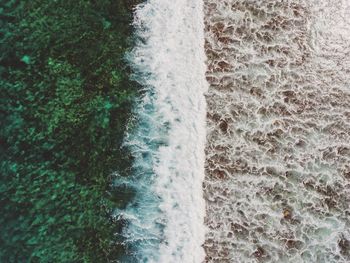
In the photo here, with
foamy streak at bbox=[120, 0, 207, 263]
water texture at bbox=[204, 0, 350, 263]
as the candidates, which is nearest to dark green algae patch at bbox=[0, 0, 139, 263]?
foamy streak at bbox=[120, 0, 207, 263]

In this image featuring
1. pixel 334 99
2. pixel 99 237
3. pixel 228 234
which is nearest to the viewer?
pixel 99 237

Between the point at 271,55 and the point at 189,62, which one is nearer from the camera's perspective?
the point at 189,62

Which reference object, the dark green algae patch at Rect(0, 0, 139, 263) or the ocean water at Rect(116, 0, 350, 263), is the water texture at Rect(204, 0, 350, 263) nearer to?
the ocean water at Rect(116, 0, 350, 263)

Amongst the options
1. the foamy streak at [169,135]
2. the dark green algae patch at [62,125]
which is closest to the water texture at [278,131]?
the foamy streak at [169,135]

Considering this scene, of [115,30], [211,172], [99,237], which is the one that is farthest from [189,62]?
[99,237]

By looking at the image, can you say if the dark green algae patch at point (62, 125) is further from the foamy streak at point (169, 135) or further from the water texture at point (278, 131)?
the water texture at point (278, 131)

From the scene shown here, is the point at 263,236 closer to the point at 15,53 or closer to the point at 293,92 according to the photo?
the point at 293,92
